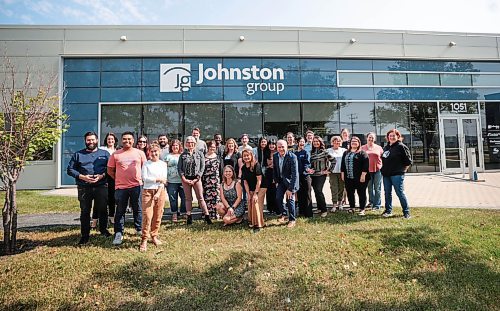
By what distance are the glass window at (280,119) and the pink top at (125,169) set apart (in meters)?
10.2

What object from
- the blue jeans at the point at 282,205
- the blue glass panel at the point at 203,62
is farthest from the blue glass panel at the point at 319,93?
the blue jeans at the point at 282,205

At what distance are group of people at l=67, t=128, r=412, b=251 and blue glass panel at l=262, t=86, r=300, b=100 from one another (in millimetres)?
7673

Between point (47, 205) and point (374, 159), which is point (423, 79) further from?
point (47, 205)

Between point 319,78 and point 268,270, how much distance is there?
42.4 ft

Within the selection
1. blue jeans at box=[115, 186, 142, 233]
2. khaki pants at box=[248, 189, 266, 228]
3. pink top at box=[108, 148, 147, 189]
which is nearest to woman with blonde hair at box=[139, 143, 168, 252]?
pink top at box=[108, 148, 147, 189]

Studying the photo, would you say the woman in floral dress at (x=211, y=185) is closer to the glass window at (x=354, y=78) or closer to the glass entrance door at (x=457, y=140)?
the glass window at (x=354, y=78)

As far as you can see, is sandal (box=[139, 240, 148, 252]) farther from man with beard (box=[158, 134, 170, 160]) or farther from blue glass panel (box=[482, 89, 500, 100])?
blue glass panel (box=[482, 89, 500, 100])

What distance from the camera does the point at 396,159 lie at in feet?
19.7

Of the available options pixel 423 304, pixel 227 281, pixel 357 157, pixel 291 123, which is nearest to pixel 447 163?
pixel 291 123

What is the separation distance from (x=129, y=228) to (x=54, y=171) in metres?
10.3

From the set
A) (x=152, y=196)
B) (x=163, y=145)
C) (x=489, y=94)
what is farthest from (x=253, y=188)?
(x=489, y=94)

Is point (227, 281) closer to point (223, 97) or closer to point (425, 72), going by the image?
point (223, 97)

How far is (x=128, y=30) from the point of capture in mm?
14047

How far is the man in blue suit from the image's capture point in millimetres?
A: 5504
